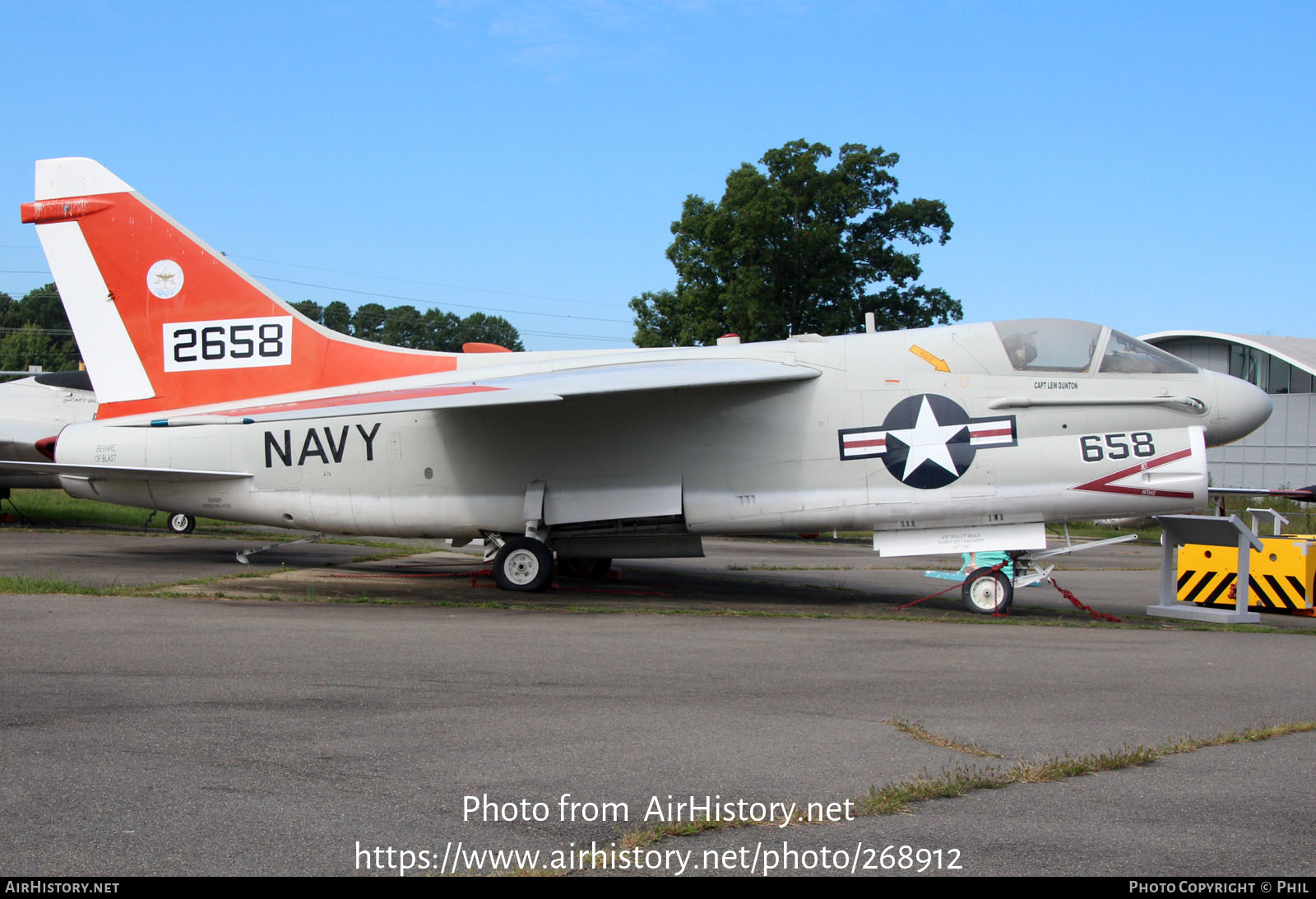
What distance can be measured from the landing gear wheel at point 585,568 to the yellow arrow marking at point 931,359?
5457 mm

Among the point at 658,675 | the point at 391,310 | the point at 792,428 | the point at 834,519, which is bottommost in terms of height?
the point at 658,675

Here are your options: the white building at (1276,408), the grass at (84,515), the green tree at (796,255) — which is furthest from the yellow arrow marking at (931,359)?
the white building at (1276,408)

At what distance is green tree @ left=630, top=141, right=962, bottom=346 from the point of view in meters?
37.7

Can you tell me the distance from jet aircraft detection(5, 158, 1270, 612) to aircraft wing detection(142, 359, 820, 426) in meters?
0.05

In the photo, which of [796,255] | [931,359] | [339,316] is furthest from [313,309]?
[931,359]

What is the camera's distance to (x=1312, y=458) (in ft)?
132

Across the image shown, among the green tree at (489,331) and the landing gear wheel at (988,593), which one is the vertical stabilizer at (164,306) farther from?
the green tree at (489,331)

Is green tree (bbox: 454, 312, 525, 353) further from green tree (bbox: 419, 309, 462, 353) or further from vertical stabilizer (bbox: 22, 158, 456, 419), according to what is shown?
vertical stabilizer (bbox: 22, 158, 456, 419)

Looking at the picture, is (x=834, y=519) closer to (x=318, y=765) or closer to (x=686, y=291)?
(x=318, y=765)

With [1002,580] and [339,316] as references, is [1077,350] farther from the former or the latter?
[339,316]

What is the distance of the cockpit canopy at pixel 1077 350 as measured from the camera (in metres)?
11.4

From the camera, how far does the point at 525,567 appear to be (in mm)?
12328

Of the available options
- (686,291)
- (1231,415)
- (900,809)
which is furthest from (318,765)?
(686,291)

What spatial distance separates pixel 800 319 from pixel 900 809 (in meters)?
35.7
